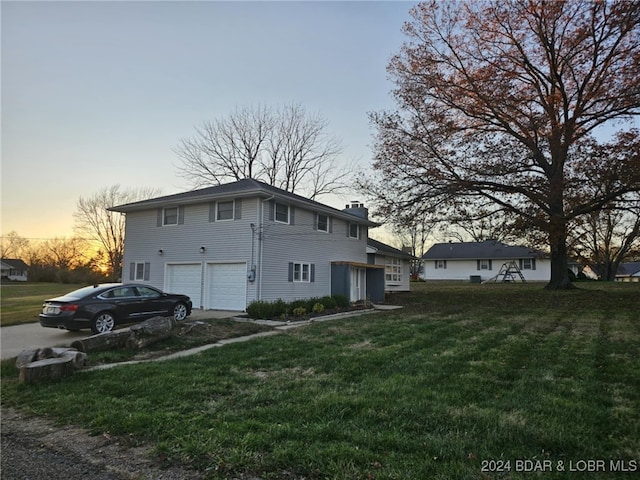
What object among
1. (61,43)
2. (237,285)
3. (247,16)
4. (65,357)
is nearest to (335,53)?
(247,16)

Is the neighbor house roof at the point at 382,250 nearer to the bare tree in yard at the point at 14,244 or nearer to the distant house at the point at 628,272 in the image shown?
the bare tree in yard at the point at 14,244

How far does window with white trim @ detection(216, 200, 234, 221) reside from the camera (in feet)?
53.9

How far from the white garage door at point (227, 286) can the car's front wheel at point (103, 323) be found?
5.30 metres

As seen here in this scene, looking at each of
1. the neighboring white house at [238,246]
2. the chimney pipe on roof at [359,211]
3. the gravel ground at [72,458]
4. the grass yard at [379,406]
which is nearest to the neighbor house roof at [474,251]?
the chimney pipe on roof at [359,211]

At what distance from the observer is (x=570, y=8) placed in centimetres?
1875

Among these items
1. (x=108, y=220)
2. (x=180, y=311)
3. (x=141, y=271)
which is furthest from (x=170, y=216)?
(x=108, y=220)

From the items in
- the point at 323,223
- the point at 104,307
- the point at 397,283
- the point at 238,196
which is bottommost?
the point at 104,307

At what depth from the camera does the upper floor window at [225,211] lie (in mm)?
16422

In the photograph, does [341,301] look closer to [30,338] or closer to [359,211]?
[359,211]

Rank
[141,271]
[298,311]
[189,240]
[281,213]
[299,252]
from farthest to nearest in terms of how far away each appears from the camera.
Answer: [141,271] → [299,252] → [189,240] → [281,213] → [298,311]

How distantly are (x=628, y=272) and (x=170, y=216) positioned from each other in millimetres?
86429

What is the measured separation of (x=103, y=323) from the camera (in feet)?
35.4

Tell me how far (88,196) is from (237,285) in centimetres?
3623

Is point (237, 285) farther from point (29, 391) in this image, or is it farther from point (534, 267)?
point (534, 267)
